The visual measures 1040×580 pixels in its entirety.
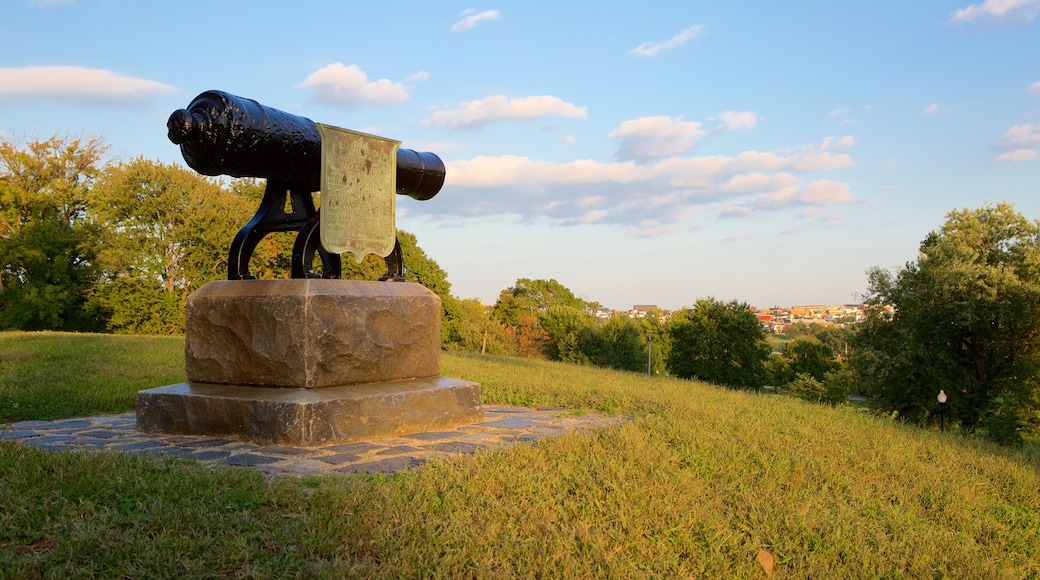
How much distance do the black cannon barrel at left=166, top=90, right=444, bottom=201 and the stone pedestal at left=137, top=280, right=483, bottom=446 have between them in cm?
95

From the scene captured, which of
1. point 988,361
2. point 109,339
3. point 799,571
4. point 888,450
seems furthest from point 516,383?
point 988,361

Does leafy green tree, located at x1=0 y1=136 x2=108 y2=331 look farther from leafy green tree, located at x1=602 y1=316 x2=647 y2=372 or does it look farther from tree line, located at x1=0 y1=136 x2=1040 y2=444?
leafy green tree, located at x1=602 y1=316 x2=647 y2=372

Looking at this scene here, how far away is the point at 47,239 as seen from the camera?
29.5m

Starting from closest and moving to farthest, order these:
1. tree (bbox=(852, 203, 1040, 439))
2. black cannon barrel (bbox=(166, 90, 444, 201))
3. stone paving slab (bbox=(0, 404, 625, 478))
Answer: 1. stone paving slab (bbox=(0, 404, 625, 478))
2. black cannon barrel (bbox=(166, 90, 444, 201))
3. tree (bbox=(852, 203, 1040, 439))

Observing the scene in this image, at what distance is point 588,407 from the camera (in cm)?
746

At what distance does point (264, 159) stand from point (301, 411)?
2.07 metres

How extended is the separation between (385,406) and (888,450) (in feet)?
13.1

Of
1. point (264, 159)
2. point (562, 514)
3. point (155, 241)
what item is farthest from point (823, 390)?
point (562, 514)

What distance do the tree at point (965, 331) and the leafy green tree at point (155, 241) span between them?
25293mm

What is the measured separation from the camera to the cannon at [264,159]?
5.30 m

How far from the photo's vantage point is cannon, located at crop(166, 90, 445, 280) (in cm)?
530

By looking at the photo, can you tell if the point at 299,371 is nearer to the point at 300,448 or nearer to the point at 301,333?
the point at 301,333

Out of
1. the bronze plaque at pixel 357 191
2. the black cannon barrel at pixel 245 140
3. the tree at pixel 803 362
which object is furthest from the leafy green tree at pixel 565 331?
the black cannon barrel at pixel 245 140

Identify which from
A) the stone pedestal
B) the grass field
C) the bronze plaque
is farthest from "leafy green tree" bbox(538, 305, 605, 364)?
the grass field
